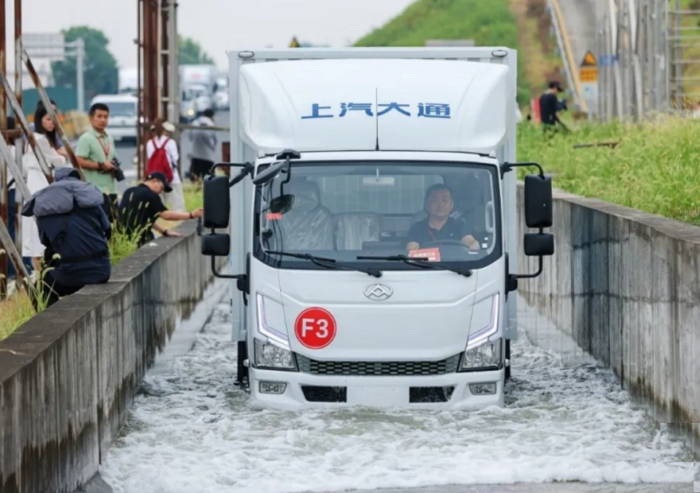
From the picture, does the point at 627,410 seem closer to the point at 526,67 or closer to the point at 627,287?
the point at 627,287

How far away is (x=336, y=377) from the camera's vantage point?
471 inches

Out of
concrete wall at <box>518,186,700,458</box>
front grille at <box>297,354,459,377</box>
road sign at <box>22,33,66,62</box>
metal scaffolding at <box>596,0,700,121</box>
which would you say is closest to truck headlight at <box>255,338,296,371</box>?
front grille at <box>297,354,459,377</box>

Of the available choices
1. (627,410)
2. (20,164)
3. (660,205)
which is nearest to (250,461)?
(627,410)

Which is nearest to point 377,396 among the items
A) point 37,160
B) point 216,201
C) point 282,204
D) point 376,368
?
point 376,368

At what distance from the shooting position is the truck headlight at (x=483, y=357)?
39.6ft

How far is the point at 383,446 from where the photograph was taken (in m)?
11.0

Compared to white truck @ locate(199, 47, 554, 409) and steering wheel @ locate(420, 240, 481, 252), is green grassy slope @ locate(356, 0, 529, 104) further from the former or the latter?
steering wheel @ locate(420, 240, 481, 252)

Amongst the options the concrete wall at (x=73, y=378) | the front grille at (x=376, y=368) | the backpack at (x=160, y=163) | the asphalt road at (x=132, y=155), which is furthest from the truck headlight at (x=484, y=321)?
the asphalt road at (x=132, y=155)

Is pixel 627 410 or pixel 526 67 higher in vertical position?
pixel 526 67

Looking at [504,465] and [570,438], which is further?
[570,438]

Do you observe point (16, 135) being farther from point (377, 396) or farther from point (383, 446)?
point (383, 446)

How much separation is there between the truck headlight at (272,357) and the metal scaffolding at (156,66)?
1713cm

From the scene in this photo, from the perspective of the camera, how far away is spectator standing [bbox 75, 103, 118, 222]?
715 inches

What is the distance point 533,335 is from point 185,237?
4217mm
